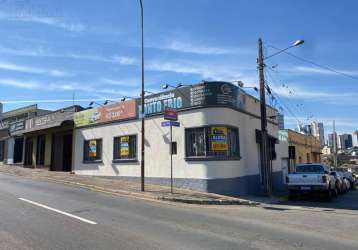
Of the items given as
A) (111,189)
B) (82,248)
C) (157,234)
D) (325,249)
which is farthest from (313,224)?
(111,189)

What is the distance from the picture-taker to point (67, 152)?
2772 centimetres

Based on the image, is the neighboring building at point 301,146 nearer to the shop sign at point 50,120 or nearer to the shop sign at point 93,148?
the shop sign at point 93,148

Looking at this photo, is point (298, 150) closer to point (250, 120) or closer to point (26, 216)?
point (250, 120)

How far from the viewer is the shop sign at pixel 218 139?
1714 centimetres

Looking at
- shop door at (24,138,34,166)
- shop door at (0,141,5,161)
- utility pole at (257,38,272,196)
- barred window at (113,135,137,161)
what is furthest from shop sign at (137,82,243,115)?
shop door at (0,141,5,161)

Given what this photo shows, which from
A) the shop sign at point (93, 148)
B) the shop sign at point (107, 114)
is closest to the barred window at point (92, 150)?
the shop sign at point (93, 148)

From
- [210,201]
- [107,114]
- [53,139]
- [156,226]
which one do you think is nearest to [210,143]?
[210,201]

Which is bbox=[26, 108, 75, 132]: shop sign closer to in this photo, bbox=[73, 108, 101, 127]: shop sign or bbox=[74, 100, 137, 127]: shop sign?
bbox=[73, 108, 101, 127]: shop sign

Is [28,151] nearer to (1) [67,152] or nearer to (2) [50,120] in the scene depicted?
(2) [50,120]

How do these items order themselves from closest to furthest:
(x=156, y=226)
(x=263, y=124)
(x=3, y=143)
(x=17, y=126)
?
(x=156, y=226), (x=263, y=124), (x=17, y=126), (x=3, y=143)

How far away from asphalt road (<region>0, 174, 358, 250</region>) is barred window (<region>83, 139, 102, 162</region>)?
31.4ft

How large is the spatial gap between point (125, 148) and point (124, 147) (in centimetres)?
11

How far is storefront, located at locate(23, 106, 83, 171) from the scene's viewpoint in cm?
2661

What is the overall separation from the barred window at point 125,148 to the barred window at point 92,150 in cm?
167
